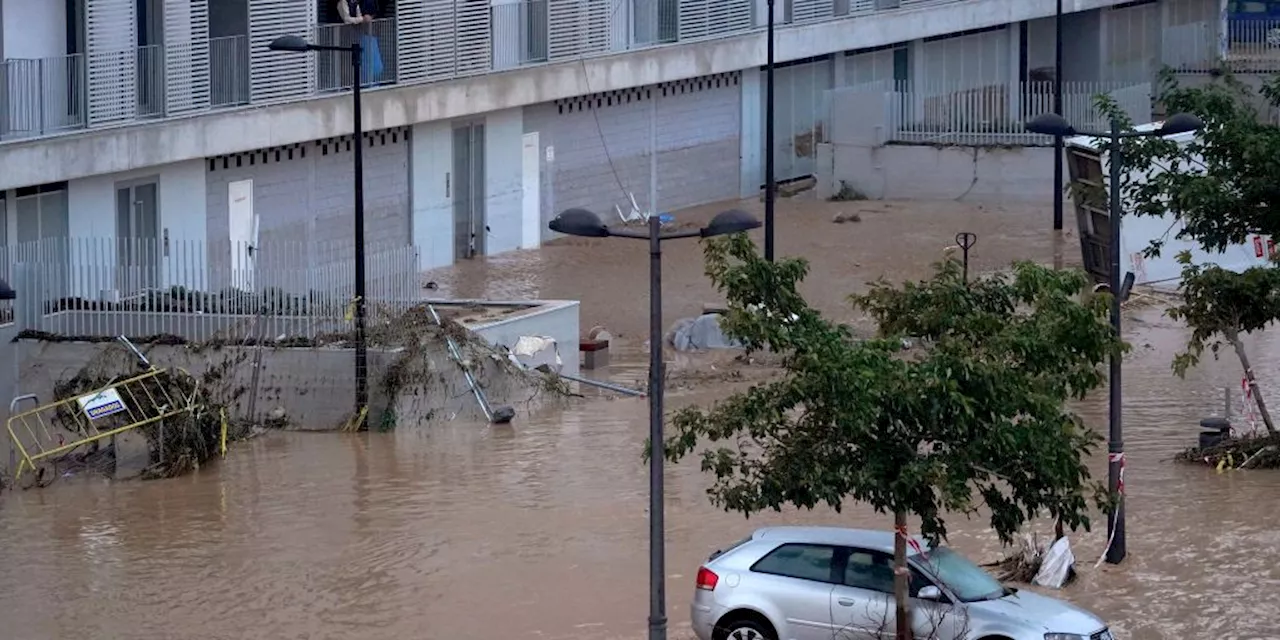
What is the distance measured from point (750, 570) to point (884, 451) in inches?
53.4

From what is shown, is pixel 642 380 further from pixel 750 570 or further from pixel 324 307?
pixel 750 570

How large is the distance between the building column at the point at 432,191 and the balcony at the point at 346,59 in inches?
48.6

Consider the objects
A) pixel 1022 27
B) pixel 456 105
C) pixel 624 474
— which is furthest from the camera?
pixel 1022 27

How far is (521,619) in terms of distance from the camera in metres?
19.1

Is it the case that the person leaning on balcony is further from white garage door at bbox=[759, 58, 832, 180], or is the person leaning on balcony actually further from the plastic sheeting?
the plastic sheeting

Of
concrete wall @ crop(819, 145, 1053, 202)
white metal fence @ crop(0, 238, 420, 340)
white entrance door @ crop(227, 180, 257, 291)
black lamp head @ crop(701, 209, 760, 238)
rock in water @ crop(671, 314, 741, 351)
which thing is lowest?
rock in water @ crop(671, 314, 741, 351)

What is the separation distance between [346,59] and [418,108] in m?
1.65

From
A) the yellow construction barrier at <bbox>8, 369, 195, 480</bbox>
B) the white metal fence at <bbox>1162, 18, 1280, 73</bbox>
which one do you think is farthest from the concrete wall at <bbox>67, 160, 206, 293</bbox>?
the white metal fence at <bbox>1162, 18, 1280, 73</bbox>

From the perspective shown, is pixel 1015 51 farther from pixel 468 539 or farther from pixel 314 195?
pixel 468 539

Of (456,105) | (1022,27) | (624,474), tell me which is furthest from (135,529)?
(1022,27)

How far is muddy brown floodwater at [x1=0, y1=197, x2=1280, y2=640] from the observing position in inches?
763

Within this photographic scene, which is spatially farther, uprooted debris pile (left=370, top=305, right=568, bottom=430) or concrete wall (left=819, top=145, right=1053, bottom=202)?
concrete wall (left=819, top=145, right=1053, bottom=202)

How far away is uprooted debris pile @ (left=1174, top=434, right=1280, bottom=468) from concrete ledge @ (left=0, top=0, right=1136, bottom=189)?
15486 millimetres

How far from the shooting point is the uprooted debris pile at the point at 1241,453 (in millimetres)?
24859
